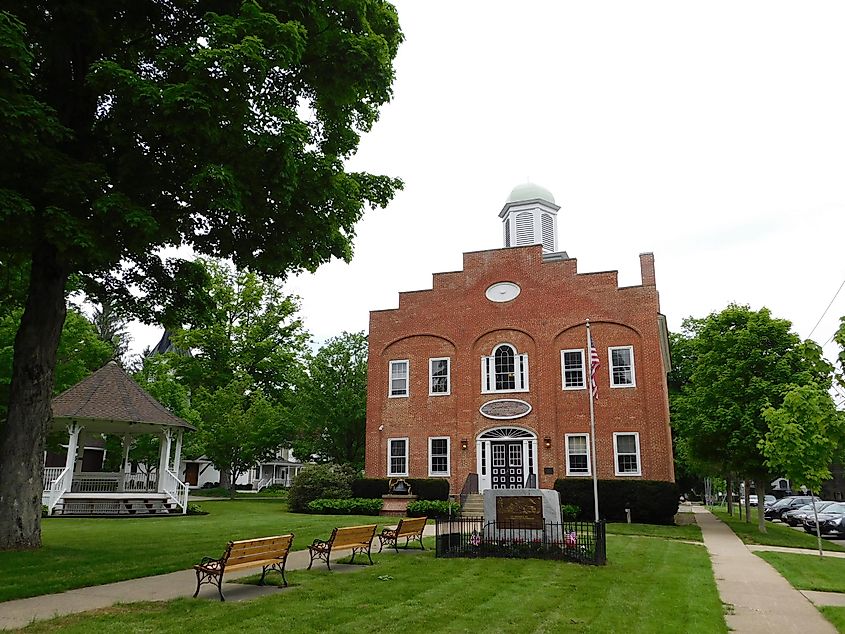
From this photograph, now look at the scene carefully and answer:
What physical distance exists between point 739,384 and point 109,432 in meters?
25.9

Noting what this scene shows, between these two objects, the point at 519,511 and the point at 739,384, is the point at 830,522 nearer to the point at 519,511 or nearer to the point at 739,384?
the point at 739,384

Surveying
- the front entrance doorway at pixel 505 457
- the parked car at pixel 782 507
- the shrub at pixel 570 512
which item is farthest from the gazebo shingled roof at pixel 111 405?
the parked car at pixel 782 507

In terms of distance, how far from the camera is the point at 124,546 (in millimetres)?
14562

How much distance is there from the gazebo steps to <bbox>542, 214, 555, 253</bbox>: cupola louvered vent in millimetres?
21741

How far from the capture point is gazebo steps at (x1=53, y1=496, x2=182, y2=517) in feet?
80.6

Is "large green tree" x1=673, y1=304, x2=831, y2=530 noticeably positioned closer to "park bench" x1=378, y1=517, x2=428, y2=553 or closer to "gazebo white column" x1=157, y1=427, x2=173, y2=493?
"park bench" x1=378, y1=517, x2=428, y2=553

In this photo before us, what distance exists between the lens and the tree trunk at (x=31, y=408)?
40.3 ft

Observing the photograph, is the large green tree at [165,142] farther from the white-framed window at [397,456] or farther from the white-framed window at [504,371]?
the white-framed window at [397,456]

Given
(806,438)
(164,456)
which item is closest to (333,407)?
(164,456)

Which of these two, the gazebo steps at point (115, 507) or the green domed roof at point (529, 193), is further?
the green domed roof at point (529, 193)

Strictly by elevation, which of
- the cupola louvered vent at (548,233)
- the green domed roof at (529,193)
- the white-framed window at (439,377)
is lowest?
the white-framed window at (439,377)

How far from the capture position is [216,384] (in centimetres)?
4444

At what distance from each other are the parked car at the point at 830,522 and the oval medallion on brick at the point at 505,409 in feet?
40.0

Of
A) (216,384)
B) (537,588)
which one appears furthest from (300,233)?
(216,384)
